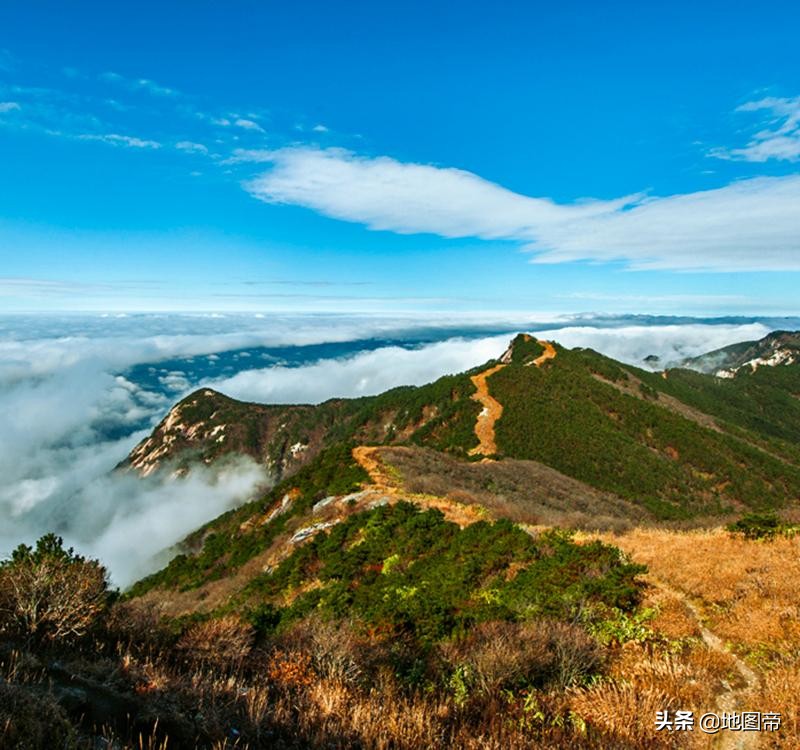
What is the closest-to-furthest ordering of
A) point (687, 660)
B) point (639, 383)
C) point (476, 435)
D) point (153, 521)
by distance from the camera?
point (687, 660)
point (476, 435)
point (639, 383)
point (153, 521)

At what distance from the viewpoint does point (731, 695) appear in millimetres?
7250

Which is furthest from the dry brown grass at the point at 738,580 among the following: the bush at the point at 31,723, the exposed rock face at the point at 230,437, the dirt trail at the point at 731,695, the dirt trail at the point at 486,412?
the exposed rock face at the point at 230,437

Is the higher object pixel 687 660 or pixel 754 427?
pixel 687 660

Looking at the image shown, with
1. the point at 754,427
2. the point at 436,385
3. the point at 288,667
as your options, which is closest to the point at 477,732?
the point at 288,667

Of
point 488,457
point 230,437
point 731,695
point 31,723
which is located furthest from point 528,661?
point 230,437

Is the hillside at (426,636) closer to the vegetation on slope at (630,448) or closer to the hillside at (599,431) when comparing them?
the hillside at (599,431)

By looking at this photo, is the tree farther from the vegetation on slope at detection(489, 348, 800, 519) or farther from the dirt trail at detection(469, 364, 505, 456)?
the vegetation on slope at detection(489, 348, 800, 519)

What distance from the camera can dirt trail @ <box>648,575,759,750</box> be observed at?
604 cm

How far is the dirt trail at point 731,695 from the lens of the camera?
6043 mm

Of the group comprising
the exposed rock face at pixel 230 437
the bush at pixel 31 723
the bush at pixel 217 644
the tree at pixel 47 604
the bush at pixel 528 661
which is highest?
the bush at pixel 31 723

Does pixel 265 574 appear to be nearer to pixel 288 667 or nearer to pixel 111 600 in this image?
pixel 111 600

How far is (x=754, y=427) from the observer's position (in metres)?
156

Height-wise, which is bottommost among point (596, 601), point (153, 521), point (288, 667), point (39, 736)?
point (153, 521)

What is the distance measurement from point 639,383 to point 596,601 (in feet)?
438
